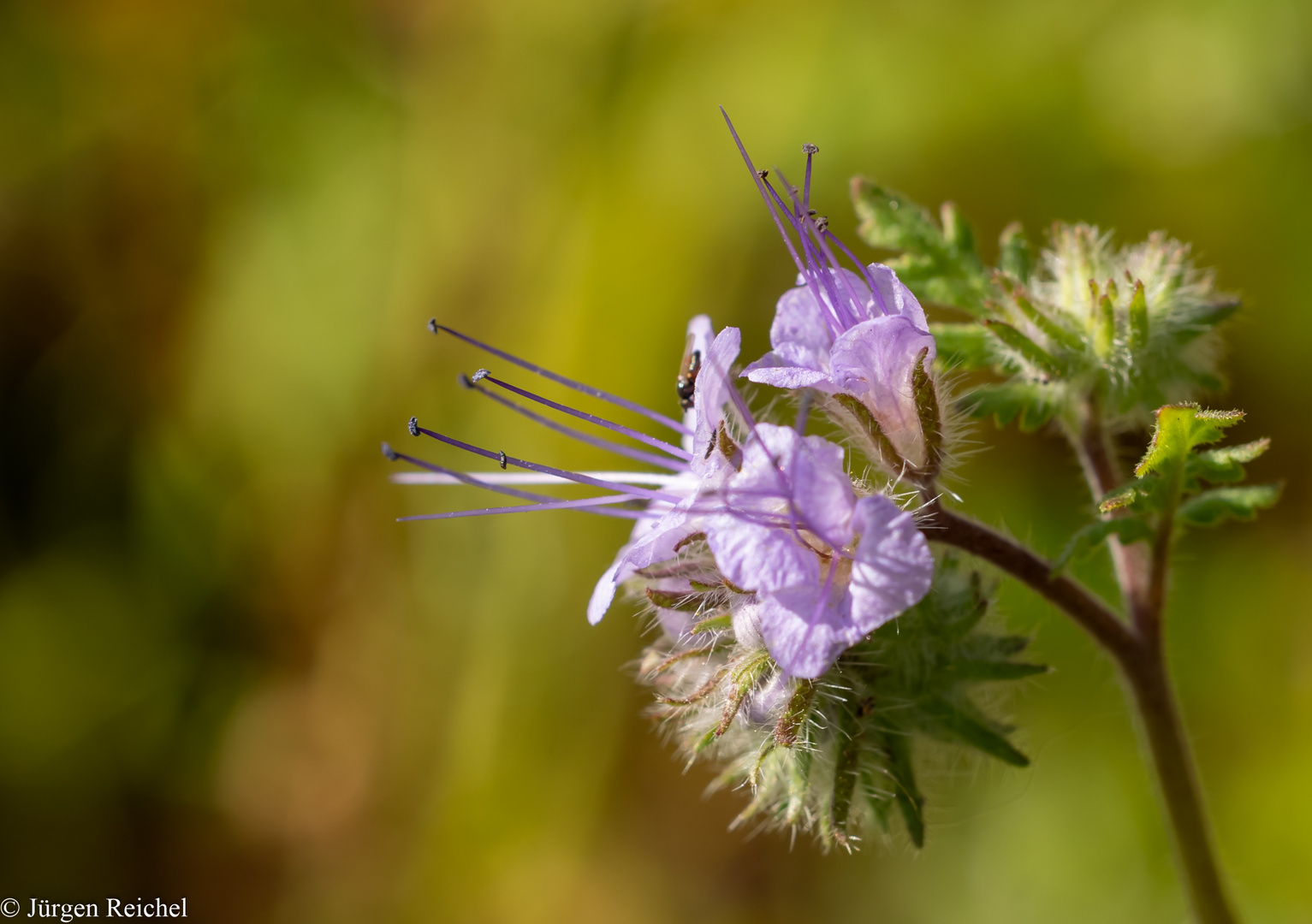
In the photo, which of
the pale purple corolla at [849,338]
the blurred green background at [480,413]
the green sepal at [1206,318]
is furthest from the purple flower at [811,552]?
the blurred green background at [480,413]

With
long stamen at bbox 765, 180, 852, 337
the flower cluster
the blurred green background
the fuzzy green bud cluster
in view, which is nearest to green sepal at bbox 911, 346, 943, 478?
the flower cluster

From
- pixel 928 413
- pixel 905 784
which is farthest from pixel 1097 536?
pixel 905 784

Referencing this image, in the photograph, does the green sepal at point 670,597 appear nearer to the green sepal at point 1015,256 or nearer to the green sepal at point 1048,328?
the green sepal at point 1048,328

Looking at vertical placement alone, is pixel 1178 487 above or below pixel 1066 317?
below

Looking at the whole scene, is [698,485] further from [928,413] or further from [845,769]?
[845,769]

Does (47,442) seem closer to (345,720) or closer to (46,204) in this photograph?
(46,204)

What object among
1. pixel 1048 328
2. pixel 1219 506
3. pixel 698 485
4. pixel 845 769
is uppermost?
pixel 1048 328

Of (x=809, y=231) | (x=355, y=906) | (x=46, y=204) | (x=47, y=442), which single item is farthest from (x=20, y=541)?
(x=809, y=231)
